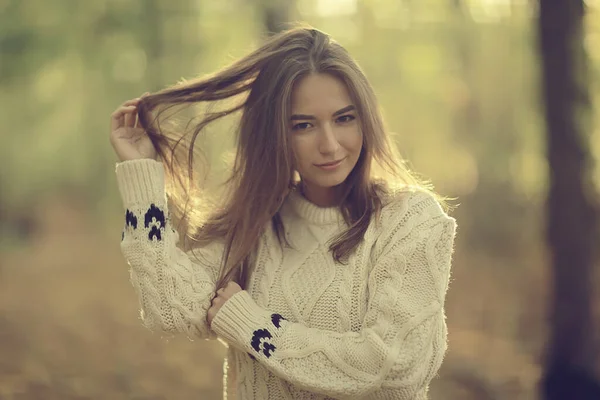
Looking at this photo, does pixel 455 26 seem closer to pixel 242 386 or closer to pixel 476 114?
pixel 476 114

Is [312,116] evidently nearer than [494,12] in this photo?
Yes

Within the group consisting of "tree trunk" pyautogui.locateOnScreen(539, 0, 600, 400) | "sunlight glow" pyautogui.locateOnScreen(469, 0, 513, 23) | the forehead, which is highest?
"sunlight glow" pyautogui.locateOnScreen(469, 0, 513, 23)

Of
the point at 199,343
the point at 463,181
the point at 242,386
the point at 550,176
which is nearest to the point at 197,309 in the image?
the point at 242,386

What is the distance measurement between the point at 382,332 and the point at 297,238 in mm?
580

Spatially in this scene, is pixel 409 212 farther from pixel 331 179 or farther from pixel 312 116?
pixel 312 116

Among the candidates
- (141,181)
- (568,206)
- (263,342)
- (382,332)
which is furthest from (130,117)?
(568,206)

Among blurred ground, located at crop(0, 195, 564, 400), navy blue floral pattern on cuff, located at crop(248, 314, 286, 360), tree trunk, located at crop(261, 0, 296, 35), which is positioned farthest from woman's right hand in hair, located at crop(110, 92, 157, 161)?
tree trunk, located at crop(261, 0, 296, 35)

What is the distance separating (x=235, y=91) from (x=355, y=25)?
7554 millimetres

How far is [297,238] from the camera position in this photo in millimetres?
2807

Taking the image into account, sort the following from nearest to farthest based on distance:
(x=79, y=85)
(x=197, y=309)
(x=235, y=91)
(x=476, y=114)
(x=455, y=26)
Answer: (x=197, y=309)
(x=235, y=91)
(x=79, y=85)
(x=455, y=26)
(x=476, y=114)

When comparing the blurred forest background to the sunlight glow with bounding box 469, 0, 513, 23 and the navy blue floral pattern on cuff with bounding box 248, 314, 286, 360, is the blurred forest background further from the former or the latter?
the navy blue floral pattern on cuff with bounding box 248, 314, 286, 360

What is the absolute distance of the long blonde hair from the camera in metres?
2.61

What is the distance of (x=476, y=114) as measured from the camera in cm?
1308

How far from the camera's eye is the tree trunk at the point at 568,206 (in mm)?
4891
